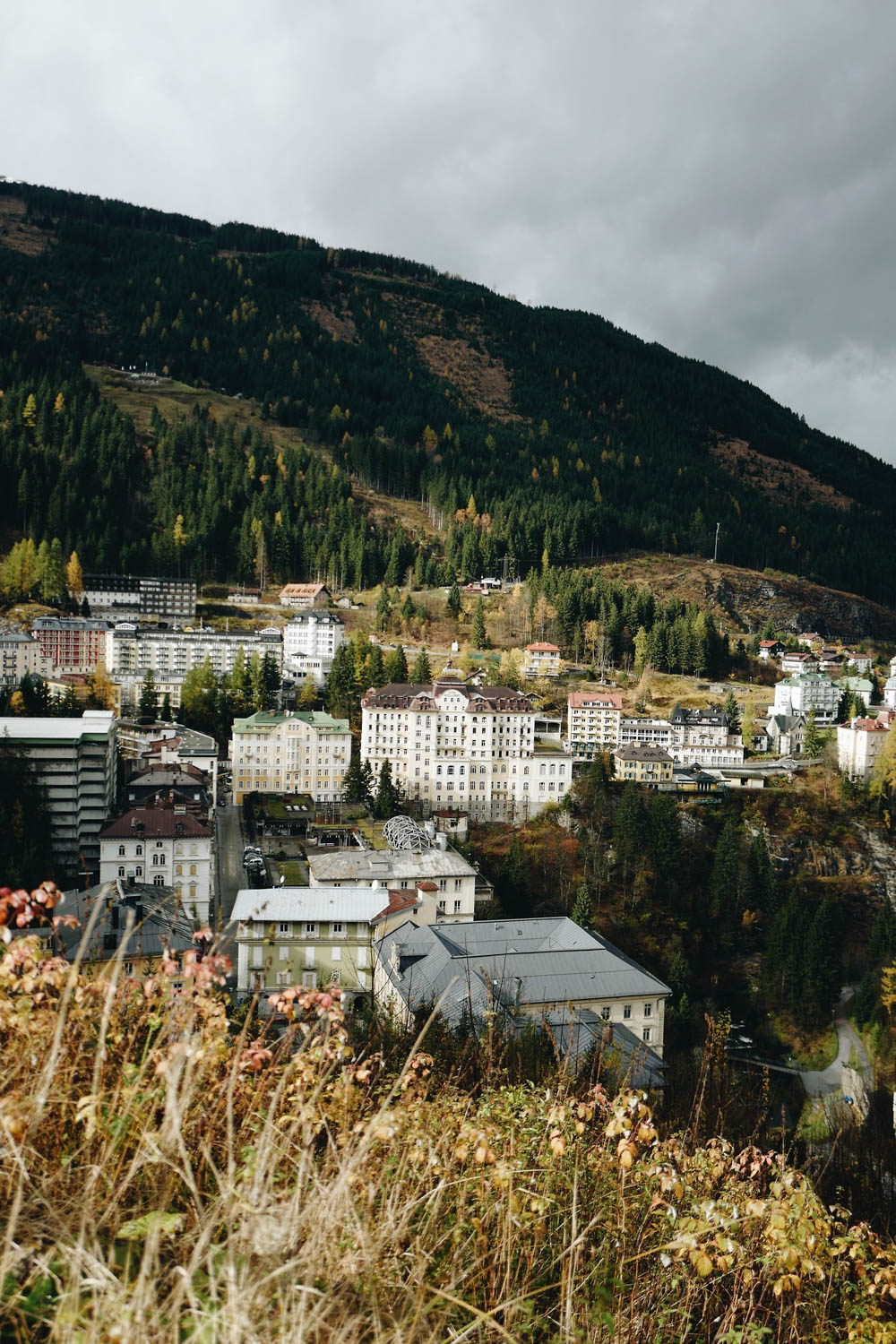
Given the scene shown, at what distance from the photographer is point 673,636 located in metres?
72.9

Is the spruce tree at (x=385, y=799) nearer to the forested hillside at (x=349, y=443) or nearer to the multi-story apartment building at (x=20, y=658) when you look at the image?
the multi-story apartment building at (x=20, y=658)

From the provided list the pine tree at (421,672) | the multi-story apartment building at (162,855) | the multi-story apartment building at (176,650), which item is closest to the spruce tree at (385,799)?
the multi-story apartment building at (162,855)

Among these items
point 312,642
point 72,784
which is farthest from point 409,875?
point 312,642

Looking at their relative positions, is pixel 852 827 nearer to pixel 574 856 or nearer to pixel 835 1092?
pixel 574 856

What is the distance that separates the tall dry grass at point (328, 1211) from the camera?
2.55 meters

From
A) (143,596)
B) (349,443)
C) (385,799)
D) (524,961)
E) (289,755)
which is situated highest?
(349,443)

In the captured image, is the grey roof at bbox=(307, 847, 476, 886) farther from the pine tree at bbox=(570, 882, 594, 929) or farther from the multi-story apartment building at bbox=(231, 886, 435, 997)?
the pine tree at bbox=(570, 882, 594, 929)

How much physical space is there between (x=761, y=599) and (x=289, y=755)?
66330 mm

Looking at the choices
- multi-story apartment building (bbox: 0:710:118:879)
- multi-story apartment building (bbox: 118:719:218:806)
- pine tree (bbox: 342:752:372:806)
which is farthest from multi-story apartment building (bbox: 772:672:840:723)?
multi-story apartment building (bbox: 0:710:118:879)

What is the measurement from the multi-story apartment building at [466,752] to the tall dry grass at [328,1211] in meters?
42.8

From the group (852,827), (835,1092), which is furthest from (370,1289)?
(852,827)

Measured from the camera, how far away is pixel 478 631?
2864 inches

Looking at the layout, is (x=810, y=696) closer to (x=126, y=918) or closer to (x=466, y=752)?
(x=466, y=752)

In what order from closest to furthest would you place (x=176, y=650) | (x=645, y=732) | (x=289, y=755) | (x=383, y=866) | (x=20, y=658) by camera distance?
(x=383, y=866) < (x=289, y=755) < (x=645, y=732) < (x=20, y=658) < (x=176, y=650)
